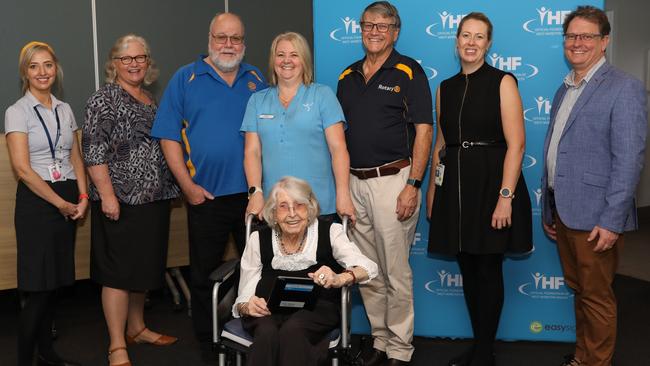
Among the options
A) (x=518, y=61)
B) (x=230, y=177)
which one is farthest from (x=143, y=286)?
(x=518, y=61)

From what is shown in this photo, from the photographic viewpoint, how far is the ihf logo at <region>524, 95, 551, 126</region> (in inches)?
150

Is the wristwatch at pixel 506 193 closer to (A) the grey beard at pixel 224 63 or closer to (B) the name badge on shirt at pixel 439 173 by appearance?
(B) the name badge on shirt at pixel 439 173

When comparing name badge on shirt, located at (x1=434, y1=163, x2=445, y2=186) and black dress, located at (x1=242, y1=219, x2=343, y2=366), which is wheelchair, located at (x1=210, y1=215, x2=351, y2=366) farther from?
name badge on shirt, located at (x1=434, y1=163, x2=445, y2=186)

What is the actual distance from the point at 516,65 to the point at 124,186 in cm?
227

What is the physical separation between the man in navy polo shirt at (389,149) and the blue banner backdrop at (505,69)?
17.9 inches

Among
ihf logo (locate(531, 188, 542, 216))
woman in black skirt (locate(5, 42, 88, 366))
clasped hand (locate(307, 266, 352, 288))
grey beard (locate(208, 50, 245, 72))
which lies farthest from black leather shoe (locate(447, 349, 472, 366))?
woman in black skirt (locate(5, 42, 88, 366))

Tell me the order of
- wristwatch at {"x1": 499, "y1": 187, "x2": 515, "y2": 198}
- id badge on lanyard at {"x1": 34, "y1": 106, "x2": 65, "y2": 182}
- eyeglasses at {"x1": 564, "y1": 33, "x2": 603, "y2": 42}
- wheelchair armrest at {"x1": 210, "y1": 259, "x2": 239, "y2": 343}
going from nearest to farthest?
wheelchair armrest at {"x1": 210, "y1": 259, "x2": 239, "y2": 343} → eyeglasses at {"x1": 564, "y1": 33, "x2": 603, "y2": 42} → wristwatch at {"x1": 499, "y1": 187, "x2": 515, "y2": 198} → id badge on lanyard at {"x1": 34, "y1": 106, "x2": 65, "y2": 182}

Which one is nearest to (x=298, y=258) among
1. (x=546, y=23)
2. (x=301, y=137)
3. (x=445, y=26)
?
(x=301, y=137)

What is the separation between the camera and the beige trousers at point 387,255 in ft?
11.3

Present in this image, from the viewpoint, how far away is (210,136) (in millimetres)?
3500

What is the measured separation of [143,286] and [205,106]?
1039 mm

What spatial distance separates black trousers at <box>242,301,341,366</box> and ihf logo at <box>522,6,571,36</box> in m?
2.05

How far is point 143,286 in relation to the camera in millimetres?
3641

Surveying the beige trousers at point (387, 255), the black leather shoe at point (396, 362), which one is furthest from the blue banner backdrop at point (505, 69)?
the black leather shoe at point (396, 362)
